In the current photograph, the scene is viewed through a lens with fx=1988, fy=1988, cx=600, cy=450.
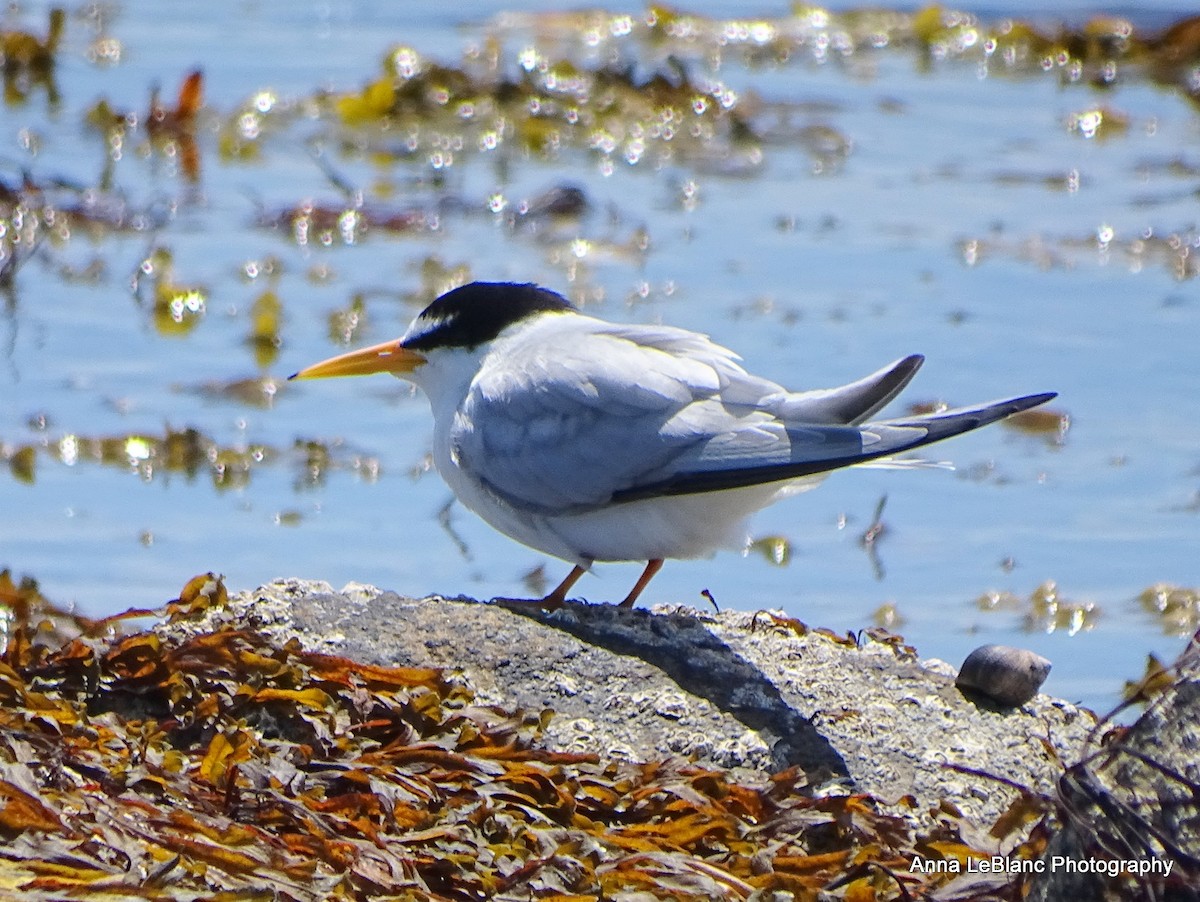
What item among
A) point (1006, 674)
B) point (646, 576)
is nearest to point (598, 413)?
point (646, 576)

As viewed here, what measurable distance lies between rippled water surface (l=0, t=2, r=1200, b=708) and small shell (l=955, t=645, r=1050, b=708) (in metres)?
1.12

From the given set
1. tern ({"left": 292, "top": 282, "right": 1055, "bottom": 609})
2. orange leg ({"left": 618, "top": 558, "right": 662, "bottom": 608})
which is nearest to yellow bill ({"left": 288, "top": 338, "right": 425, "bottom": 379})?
tern ({"left": 292, "top": 282, "right": 1055, "bottom": 609})

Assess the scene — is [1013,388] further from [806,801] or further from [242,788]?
[242,788]

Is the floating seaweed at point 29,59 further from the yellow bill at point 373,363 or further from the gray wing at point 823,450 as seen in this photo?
the gray wing at point 823,450

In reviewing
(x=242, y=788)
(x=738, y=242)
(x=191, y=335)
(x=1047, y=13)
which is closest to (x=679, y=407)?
(x=242, y=788)

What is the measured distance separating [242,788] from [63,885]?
48cm

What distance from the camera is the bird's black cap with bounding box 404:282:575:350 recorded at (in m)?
5.35

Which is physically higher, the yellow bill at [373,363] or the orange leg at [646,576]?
the yellow bill at [373,363]

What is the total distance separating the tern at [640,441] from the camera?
15.0ft

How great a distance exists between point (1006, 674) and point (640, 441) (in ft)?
3.36

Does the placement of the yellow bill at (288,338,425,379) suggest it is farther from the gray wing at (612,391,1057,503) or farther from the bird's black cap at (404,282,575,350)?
the gray wing at (612,391,1057,503)

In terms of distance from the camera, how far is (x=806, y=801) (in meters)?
3.58

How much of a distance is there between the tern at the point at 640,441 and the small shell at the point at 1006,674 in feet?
1.61

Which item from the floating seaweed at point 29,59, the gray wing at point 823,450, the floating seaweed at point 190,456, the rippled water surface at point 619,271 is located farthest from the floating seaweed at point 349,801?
the floating seaweed at point 29,59
